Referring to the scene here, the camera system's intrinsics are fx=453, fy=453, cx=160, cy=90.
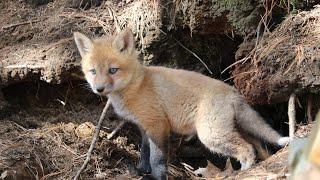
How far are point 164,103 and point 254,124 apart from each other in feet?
2.90

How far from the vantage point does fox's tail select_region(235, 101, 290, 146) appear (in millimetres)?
4129

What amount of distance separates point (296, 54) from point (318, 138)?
11.1ft

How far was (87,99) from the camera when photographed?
212 inches

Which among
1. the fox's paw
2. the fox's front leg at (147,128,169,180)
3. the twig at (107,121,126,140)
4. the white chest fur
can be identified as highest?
the white chest fur

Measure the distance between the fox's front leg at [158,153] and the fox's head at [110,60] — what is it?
0.56 meters

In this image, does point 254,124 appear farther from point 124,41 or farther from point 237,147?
point 124,41

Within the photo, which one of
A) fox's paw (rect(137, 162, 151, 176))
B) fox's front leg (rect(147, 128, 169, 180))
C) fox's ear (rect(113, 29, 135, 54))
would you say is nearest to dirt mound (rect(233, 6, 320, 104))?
fox's front leg (rect(147, 128, 169, 180))

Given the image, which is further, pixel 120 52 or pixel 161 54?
pixel 161 54

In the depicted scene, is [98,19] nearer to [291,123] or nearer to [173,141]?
[173,141]

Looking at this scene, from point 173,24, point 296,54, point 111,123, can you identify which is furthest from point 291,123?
point 111,123

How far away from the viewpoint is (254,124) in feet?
13.6

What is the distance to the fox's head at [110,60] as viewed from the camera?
167 inches

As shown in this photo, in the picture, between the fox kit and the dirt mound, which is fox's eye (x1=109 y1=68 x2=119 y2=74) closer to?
the fox kit

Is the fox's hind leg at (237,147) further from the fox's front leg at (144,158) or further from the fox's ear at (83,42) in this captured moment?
the fox's ear at (83,42)
